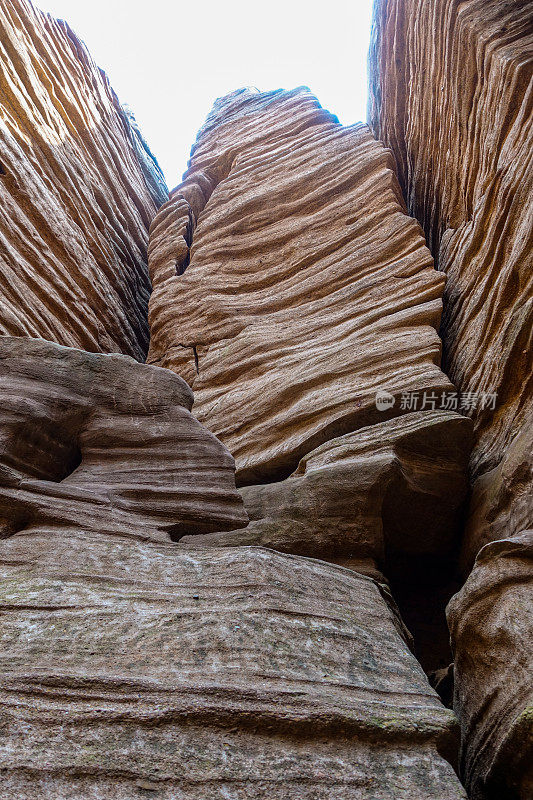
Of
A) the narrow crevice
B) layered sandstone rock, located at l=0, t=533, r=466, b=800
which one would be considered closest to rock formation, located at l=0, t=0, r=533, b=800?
layered sandstone rock, located at l=0, t=533, r=466, b=800

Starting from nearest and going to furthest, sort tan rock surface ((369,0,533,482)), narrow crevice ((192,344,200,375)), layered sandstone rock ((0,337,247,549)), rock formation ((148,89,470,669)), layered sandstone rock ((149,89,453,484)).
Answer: layered sandstone rock ((0,337,247,549)) → rock formation ((148,89,470,669)) → tan rock surface ((369,0,533,482)) → layered sandstone rock ((149,89,453,484)) → narrow crevice ((192,344,200,375))

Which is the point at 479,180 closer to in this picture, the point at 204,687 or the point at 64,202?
the point at 64,202

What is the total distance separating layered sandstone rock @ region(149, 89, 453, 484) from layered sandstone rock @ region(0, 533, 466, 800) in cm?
321

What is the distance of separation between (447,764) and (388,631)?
112 cm

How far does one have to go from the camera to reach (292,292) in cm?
1004

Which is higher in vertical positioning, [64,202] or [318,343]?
[64,202]

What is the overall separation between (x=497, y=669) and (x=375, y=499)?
193 cm

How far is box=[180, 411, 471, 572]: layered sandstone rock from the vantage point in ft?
17.7

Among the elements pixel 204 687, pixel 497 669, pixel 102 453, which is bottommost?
pixel 497 669

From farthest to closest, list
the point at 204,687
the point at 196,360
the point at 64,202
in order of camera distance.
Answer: the point at 64,202
the point at 196,360
the point at 204,687

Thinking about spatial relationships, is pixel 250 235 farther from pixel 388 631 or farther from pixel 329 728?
pixel 329 728

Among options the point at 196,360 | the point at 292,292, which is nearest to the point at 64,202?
the point at 196,360

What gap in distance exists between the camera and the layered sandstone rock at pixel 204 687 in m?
2.59

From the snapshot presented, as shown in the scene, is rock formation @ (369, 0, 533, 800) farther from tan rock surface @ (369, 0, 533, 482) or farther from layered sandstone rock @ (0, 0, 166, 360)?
layered sandstone rock @ (0, 0, 166, 360)
